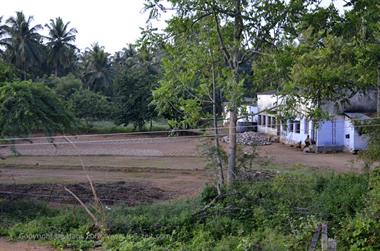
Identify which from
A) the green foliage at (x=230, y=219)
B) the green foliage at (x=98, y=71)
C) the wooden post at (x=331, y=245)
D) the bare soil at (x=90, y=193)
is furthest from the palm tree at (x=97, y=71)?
the wooden post at (x=331, y=245)

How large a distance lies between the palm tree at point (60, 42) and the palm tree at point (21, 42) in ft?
14.3

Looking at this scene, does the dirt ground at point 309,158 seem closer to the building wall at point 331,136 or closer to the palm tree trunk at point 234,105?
the building wall at point 331,136

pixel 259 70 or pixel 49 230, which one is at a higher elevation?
pixel 259 70

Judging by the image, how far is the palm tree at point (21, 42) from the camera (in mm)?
50250

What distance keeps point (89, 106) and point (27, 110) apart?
33048mm

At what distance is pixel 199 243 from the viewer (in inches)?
355

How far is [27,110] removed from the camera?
42.9 feet

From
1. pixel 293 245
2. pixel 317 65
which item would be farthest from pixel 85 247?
pixel 317 65

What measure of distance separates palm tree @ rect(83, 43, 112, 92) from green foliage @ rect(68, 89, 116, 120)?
41.4ft

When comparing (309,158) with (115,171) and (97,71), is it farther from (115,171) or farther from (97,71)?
(97,71)

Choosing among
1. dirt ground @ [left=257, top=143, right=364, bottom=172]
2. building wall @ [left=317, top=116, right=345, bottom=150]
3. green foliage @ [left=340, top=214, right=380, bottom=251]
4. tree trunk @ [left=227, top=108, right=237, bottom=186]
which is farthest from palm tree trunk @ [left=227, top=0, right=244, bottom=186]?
building wall @ [left=317, top=116, right=345, bottom=150]

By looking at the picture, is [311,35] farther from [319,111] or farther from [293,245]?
[293,245]

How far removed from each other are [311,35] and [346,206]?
13.9 feet

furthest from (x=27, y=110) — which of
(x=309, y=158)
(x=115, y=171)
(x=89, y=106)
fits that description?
(x=89, y=106)
